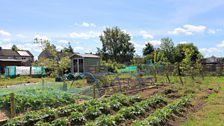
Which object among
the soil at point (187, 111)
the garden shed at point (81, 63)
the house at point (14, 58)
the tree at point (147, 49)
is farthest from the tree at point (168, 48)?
the soil at point (187, 111)

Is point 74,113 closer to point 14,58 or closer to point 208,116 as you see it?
point 208,116

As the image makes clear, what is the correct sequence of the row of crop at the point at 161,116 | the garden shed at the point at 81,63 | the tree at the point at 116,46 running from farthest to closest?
the tree at the point at 116,46 → the garden shed at the point at 81,63 → the row of crop at the point at 161,116

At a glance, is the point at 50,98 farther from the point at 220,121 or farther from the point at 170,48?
the point at 170,48

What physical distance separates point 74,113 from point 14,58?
47.5 metres

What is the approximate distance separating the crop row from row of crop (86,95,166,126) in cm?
54

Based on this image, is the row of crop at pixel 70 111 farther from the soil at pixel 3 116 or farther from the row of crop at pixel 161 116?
the row of crop at pixel 161 116

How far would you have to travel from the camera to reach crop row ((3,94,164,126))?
632 cm

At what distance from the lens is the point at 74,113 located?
6.66 m

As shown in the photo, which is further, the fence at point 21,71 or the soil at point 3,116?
the fence at point 21,71

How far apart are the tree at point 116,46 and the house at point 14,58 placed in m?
14.6

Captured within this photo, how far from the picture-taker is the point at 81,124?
21.1 ft

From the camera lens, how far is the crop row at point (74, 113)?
6316mm

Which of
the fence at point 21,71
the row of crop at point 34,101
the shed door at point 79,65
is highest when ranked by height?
the shed door at point 79,65

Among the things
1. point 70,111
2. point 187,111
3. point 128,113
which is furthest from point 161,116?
point 70,111
